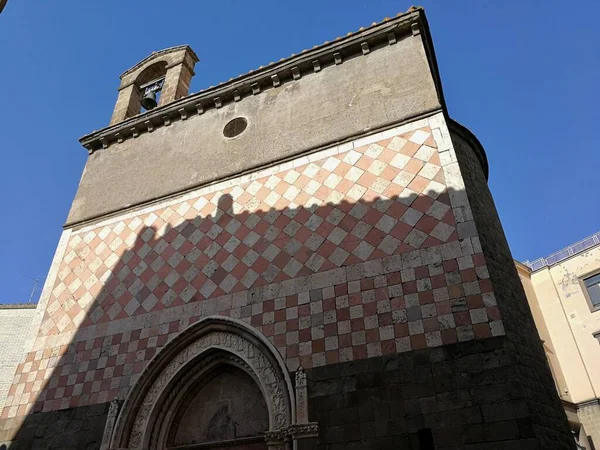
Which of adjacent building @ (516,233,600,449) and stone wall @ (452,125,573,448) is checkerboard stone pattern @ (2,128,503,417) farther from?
adjacent building @ (516,233,600,449)

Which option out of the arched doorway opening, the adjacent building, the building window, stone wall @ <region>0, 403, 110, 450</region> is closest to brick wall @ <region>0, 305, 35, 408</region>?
stone wall @ <region>0, 403, 110, 450</region>

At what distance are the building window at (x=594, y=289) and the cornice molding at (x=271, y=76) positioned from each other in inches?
539

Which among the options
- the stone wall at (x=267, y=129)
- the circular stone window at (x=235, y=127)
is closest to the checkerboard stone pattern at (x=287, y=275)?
the stone wall at (x=267, y=129)

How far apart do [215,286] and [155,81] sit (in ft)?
21.2

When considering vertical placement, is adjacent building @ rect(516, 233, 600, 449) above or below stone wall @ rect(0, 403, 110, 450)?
above

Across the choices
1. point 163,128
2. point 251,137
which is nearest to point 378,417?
point 251,137

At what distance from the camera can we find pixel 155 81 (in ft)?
36.7

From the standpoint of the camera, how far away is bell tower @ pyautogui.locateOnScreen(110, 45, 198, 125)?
10.4m

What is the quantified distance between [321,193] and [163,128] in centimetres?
422

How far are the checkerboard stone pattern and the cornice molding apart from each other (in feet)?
6.81

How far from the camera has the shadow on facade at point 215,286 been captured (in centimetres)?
582

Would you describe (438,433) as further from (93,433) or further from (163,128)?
(163,128)

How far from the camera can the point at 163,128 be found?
31.1 ft

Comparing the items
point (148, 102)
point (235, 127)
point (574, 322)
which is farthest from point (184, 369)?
point (574, 322)
